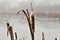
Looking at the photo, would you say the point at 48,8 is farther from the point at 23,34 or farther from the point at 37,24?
the point at 23,34

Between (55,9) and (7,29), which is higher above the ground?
(55,9)

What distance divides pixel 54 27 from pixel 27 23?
0.18 metres

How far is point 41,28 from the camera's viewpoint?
92cm

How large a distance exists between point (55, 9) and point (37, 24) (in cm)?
16

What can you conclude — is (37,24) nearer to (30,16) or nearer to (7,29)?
(30,16)

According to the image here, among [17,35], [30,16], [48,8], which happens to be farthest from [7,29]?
[48,8]

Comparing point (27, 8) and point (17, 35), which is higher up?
point (27, 8)

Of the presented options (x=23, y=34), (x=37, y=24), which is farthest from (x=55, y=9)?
(x=23, y=34)

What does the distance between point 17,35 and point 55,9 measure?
0.31m

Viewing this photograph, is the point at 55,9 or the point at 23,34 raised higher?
the point at 55,9

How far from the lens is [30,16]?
2.82ft

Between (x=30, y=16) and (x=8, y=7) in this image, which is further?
(x=8, y=7)

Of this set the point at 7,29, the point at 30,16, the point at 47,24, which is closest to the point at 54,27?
the point at 47,24

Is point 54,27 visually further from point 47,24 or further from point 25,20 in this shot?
point 25,20
